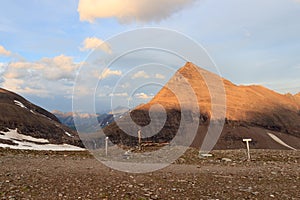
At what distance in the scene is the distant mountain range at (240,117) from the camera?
109m

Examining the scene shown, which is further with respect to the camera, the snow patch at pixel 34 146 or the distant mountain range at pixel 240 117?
the distant mountain range at pixel 240 117

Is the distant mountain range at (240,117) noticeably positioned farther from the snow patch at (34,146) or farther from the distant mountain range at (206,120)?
the snow patch at (34,146)

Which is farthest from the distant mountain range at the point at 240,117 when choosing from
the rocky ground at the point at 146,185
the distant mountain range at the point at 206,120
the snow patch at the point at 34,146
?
the rocky ground at the point at 146,185

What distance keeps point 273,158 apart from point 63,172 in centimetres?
1914

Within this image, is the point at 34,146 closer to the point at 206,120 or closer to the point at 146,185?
the point at 146,185

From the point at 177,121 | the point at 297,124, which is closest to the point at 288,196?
the point at 177,121

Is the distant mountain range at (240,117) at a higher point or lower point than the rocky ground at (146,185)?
higher

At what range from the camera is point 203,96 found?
145 m

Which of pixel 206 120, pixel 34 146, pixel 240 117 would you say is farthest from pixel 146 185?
pixel 240 117

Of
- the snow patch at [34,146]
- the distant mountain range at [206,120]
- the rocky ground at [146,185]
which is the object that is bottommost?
the rocky ground at [146,185]

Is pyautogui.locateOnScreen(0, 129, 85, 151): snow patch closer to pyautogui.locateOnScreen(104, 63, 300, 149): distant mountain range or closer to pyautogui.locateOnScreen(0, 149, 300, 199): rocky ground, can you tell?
pyautogui.locateOnScreen(104, 63, 300, 149): distant mountain range

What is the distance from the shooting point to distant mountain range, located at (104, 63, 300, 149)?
357 feet

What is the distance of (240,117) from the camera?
5812 inches

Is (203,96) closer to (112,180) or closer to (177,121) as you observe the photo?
(177,121)
